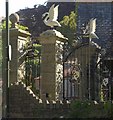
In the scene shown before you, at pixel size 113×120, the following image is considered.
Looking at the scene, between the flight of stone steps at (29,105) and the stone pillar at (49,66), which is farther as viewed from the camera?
the stone pillar at (49,66)

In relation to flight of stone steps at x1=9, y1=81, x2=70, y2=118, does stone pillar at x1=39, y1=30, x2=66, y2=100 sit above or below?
above

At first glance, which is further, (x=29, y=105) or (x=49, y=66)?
(x=49, y=66)

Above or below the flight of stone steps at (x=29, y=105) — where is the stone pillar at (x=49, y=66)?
above

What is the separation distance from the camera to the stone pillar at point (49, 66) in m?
8.94

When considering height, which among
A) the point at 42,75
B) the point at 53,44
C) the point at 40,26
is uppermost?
the point at 40,26

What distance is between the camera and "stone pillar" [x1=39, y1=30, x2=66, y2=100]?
894 centimetres

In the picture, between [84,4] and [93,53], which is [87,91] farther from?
[84,4]

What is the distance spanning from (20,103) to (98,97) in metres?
1.86

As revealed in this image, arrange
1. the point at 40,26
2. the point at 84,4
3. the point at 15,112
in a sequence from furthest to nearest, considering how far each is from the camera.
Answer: the point at 40,26, the point at 84,4, the point at 15,112

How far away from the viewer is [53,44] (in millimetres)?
8992

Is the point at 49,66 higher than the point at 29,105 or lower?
higher

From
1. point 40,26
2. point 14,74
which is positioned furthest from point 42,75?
point 40,26

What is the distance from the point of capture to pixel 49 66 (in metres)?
9.02

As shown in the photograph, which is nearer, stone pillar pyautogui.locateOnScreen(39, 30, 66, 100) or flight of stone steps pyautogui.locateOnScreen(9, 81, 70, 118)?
flight of stone steps pyautogui.locateOnScreen(9, 81, 70, 118)
